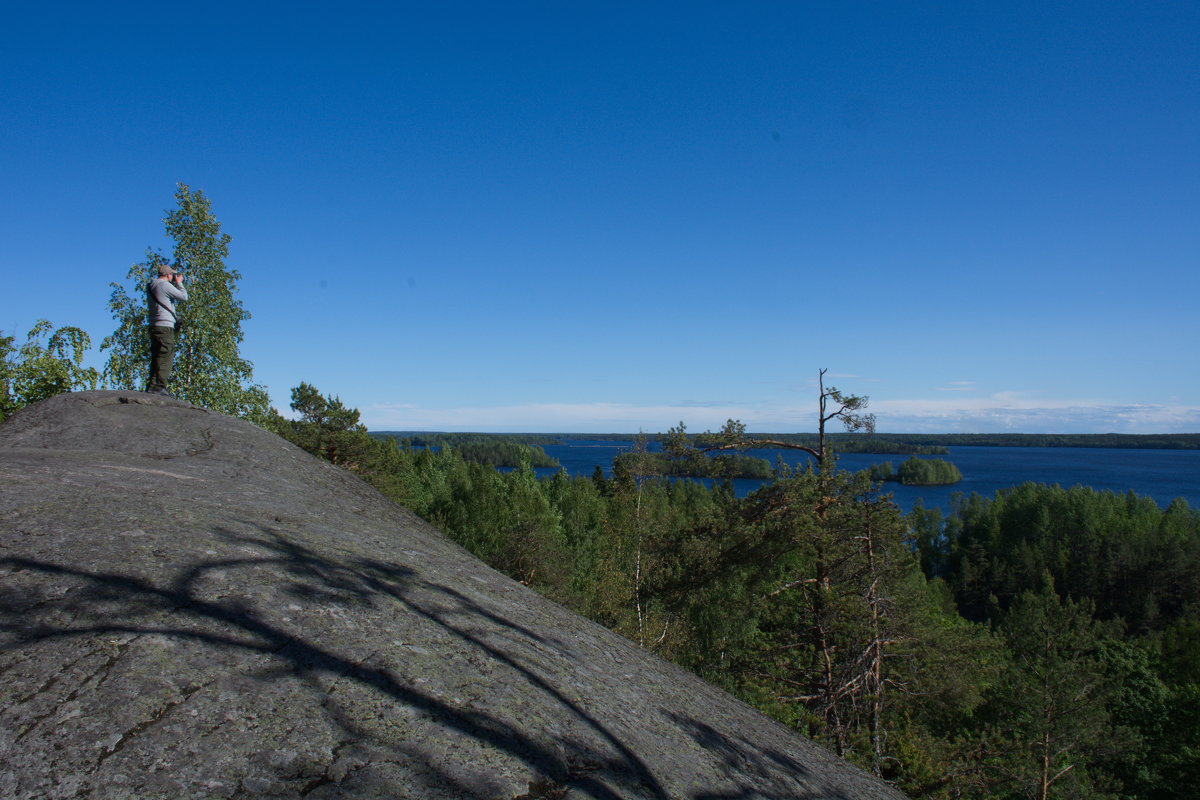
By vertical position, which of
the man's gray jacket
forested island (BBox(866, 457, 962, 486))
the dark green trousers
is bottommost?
forested island (BBox(866, 457, 962, 486))

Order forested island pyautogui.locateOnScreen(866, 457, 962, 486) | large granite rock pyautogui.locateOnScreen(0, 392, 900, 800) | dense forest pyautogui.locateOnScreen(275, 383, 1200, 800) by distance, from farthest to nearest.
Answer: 1. forested island pyautogui.locateOnScreen(866, 457, 962, 486)
2. dense forest pyautogui.locateOnScreen(275, 383, 1200, 800)
3. large granite rock pyautogui.locateOnScreen(0, 392, 900, 800)

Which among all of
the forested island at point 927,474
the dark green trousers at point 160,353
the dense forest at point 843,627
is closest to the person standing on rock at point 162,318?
the dark green trousers at point 160,353

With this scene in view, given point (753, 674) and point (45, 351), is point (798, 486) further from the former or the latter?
point (45, 351)

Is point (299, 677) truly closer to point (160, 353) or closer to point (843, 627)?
point (160, 353)

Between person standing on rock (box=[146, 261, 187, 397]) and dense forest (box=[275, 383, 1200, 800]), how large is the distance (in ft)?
28.3

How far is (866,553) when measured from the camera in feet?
39.9

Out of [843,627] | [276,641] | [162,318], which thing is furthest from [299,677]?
[843,627]

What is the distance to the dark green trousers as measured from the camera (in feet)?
27.3

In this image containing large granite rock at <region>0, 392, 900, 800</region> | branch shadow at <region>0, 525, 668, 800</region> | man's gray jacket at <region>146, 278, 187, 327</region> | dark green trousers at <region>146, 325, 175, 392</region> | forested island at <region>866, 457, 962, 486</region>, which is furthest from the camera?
forested island at <region>866, 457, 962, 486</region>

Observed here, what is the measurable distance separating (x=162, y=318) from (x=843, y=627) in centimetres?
1123

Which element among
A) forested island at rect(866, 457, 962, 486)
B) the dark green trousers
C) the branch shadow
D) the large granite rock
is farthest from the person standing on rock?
forested island at rect(866, 457, 962, 486)

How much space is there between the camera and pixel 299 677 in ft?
6.73

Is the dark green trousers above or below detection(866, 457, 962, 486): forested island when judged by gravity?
above

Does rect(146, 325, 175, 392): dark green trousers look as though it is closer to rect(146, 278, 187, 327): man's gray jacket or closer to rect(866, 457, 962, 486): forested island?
rect(146, 278, 187, 327): man's gray jacket
